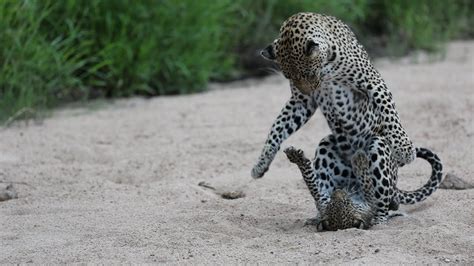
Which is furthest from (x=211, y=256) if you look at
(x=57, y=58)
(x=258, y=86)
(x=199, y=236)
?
(x=258, y=86)

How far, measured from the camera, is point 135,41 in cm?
993

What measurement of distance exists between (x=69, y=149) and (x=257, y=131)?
1.66 meters

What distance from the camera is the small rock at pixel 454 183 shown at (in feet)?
21.3

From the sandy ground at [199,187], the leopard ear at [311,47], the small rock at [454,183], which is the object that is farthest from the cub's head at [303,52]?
the small rock at [454,183]

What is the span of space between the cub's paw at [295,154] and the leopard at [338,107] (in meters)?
0.19

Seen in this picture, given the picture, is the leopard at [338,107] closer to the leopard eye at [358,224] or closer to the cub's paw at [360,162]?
the cub's paw at [360,162]

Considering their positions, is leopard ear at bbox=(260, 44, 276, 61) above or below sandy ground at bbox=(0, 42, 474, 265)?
above

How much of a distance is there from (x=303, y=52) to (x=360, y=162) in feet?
2.35

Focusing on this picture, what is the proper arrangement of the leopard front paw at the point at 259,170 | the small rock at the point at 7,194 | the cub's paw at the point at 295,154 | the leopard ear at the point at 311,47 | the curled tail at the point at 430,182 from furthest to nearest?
the small rock at the point at 7,194, the curled tail at the point at 430,182, the leopard front paw at the point at 259,170, the cub's paw at the point at 295,154, the leopard ear at the point at 311,47

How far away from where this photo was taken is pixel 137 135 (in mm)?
8484

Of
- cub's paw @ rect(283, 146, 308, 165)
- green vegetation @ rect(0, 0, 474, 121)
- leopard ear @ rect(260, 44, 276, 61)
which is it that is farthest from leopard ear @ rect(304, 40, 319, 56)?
green vegetation @ rect(0, 0, 474, 121)

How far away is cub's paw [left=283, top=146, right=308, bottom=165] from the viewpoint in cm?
541

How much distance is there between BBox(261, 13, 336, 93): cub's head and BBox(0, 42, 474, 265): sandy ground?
84 centimetres

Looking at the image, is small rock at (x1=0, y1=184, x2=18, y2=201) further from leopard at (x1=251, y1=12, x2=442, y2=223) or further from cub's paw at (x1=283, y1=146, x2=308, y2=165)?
cub's paw at (x1=283, y1=146, x2=308, y2=165)
